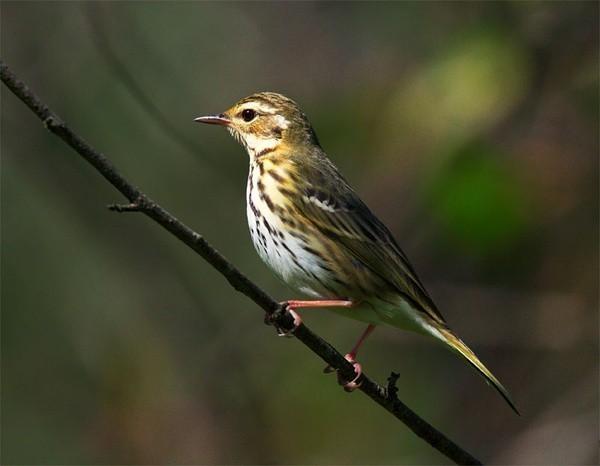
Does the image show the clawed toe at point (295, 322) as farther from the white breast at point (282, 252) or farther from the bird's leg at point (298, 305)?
the white breast at point (282, 252)

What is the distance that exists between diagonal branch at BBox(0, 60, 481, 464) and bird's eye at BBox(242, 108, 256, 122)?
232cm

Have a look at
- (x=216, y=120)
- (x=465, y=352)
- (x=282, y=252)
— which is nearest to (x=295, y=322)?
(x=282, y=252)

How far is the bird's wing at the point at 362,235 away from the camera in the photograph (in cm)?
593

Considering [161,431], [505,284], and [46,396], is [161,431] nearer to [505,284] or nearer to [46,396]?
[46,396]

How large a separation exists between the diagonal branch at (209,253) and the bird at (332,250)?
640mm

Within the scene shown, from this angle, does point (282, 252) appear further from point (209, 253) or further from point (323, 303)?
point (209, 253)

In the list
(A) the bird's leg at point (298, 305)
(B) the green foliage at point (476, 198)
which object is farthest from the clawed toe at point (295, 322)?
(B) the green foliage at point (476, 198)

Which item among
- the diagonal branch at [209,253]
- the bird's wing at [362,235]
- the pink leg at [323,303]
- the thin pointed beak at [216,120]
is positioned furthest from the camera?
the thin pointed beak at [216,120]

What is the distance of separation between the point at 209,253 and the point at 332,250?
2.13 m

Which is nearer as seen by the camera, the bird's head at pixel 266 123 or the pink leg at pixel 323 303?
the pink leg at pixel 323 303

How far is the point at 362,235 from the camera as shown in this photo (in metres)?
6.22

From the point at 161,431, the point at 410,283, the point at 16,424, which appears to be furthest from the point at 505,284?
the point at 16,424

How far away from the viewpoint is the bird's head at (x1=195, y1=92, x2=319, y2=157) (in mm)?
6785

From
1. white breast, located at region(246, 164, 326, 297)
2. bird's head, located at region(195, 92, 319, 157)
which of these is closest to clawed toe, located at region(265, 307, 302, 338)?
white breast, located at region(246, 164, 326, 297)
